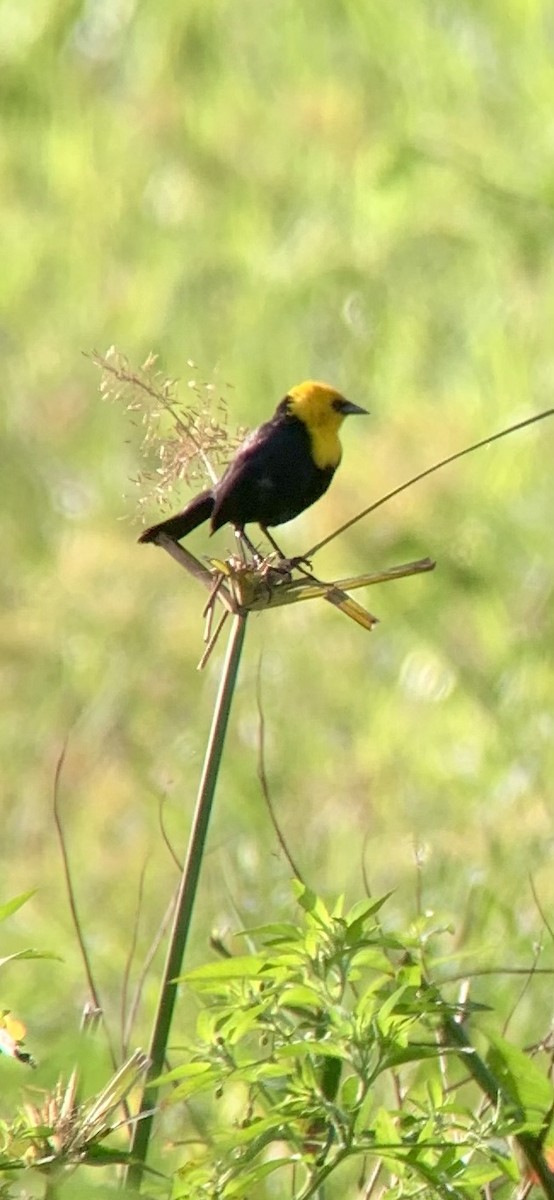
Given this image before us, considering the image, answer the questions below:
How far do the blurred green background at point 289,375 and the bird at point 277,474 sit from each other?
1166mm

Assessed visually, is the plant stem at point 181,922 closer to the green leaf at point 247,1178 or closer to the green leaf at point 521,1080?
the green leaf at point 247,1178

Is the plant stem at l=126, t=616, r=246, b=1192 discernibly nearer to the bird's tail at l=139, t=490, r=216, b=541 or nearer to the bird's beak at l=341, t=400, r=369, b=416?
the bird's tail at l=139, t=490, r=216, b=541

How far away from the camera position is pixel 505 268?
13.2 ft

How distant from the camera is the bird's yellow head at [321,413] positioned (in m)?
1.35

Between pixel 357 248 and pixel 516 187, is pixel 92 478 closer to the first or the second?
pixel 357 248

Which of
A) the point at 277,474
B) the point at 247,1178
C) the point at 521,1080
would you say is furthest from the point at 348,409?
the point at 247,1178

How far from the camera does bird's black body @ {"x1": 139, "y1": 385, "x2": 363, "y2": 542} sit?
106 centimetres

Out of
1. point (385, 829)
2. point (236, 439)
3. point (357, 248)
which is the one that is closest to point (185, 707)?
point (357, 248)

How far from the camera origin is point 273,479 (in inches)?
47.6

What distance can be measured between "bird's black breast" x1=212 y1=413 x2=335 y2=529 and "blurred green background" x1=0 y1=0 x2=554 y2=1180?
1.25 meters

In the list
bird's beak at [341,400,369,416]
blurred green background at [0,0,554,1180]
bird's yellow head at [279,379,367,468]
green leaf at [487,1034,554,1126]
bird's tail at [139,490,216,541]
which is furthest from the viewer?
blurred green background at [0,0,554,1180]

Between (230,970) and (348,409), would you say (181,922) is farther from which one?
(348,409)

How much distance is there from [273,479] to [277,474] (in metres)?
Answer: 0.01

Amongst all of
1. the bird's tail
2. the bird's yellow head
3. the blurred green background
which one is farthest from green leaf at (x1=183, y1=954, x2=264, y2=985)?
the blurred green background
